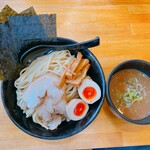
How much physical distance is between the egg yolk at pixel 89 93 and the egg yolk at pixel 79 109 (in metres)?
0.03

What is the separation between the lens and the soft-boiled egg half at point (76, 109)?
794 mm

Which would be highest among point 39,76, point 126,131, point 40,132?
point 39,76

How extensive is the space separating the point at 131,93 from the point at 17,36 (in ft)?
1.53

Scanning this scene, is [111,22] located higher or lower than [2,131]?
higher

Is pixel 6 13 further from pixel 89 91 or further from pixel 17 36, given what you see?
pixel 89 91

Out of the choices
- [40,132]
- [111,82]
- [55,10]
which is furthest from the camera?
[55,10]

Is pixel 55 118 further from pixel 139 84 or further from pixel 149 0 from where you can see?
pixel 149 0

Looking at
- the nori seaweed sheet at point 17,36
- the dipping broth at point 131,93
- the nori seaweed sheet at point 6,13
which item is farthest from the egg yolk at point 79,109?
the nori seaweed sheet at point 6,13

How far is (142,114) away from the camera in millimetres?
873

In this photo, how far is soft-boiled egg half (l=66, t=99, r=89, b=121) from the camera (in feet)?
2.61

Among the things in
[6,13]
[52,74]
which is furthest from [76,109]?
[6,13]

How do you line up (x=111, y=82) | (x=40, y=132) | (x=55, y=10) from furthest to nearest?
(x=55, y=10)
(x=111, y=82)
(x=40, y=132)

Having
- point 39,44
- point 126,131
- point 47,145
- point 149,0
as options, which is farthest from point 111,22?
point 47,145

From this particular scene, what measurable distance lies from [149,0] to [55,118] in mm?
667
